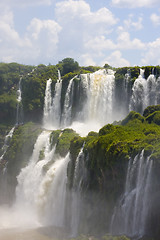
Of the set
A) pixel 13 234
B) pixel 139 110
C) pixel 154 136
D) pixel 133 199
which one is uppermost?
pixel 139 110

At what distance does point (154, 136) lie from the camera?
31797mm

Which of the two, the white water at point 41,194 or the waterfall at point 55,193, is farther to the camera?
the white water at point 41,194

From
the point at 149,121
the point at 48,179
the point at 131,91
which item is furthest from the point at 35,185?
the point at 131,91

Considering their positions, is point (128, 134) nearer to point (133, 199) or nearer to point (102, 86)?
point (133, 199)

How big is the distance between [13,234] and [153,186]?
16.4 m

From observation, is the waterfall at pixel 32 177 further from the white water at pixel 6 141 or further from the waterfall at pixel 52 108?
the white water at pixel 6 141

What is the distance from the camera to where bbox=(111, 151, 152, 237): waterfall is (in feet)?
91.8

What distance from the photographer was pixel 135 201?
28938mm

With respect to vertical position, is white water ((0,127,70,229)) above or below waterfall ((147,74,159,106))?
below

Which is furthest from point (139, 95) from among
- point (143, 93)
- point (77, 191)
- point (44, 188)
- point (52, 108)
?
point (77, 191)

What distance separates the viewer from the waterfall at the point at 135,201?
28.0 metres

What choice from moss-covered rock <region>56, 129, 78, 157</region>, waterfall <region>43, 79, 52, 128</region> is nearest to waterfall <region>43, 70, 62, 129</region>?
waterfall <region>43, 79, 52, 128</region>

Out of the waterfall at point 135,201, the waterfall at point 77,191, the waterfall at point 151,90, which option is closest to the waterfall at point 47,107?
the waterfall at point 151,90

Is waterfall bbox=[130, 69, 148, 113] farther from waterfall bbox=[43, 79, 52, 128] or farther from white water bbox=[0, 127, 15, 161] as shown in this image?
white water bbox=[0, 127, 15, 161]
